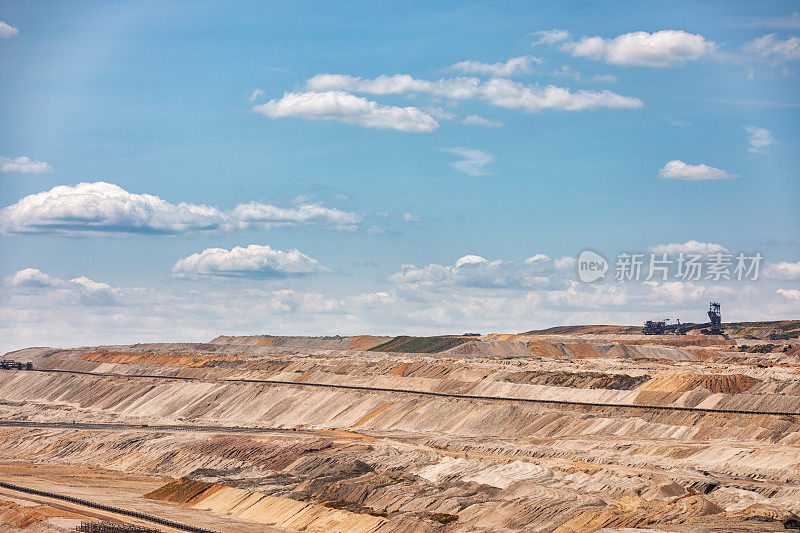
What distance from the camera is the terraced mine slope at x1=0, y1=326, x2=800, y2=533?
4566cm

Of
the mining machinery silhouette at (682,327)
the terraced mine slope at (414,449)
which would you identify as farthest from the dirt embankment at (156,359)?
the mining machinery silhouette at (682,327)

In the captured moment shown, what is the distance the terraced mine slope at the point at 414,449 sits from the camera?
45.7 m

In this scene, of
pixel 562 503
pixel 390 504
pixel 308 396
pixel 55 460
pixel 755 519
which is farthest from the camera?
pixel 308 396

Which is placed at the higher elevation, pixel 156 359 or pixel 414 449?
pixel 414 449

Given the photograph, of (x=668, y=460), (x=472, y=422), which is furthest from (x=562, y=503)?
(x=472, y=422)

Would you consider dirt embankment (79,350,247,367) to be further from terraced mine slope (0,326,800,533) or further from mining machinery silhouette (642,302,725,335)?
mining machinery silhouette (642,302,725,335)

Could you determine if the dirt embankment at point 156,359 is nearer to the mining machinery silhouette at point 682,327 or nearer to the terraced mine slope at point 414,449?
the terraced mine slope at point 414,449

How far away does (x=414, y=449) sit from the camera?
6134cm

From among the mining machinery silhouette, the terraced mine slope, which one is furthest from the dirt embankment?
the mining machinery silhouette

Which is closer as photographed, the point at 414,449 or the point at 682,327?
the point at 414,449

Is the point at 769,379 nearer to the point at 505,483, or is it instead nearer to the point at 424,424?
the point at 424,424

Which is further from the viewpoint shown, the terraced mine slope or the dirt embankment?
the dirt embankment

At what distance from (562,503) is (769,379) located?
53459mm

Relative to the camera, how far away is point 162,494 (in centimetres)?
5603
